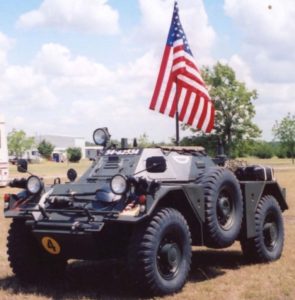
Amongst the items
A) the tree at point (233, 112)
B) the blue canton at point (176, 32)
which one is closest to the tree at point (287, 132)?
the tree at point (233, 112)

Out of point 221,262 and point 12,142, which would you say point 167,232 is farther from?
point 12,142

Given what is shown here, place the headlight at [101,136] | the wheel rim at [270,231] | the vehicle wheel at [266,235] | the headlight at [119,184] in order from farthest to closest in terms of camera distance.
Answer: the wheel rim at [270,231] < the vehicle wheel at [266,235] < the headlight at [101,136] < the headlight at [119,184]

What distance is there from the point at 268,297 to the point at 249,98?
45.2m

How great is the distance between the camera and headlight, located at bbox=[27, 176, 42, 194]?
7.58 metres

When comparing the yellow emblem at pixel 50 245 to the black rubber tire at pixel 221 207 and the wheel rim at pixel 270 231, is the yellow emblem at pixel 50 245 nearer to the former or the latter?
the black rubber tire at pixel 221 207

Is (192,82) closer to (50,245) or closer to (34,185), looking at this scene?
(34,185)

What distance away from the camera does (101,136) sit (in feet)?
28.3

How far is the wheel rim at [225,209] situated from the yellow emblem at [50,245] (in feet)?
6.75

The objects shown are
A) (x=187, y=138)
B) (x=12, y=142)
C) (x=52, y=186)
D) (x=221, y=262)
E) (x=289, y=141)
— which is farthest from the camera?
(x=12, y=142)

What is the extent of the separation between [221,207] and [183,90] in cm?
350

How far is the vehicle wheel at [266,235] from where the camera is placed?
8695mm

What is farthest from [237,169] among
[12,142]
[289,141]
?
[12,142]

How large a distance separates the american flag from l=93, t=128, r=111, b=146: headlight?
2.31 meters

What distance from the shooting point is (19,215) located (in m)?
7.33
